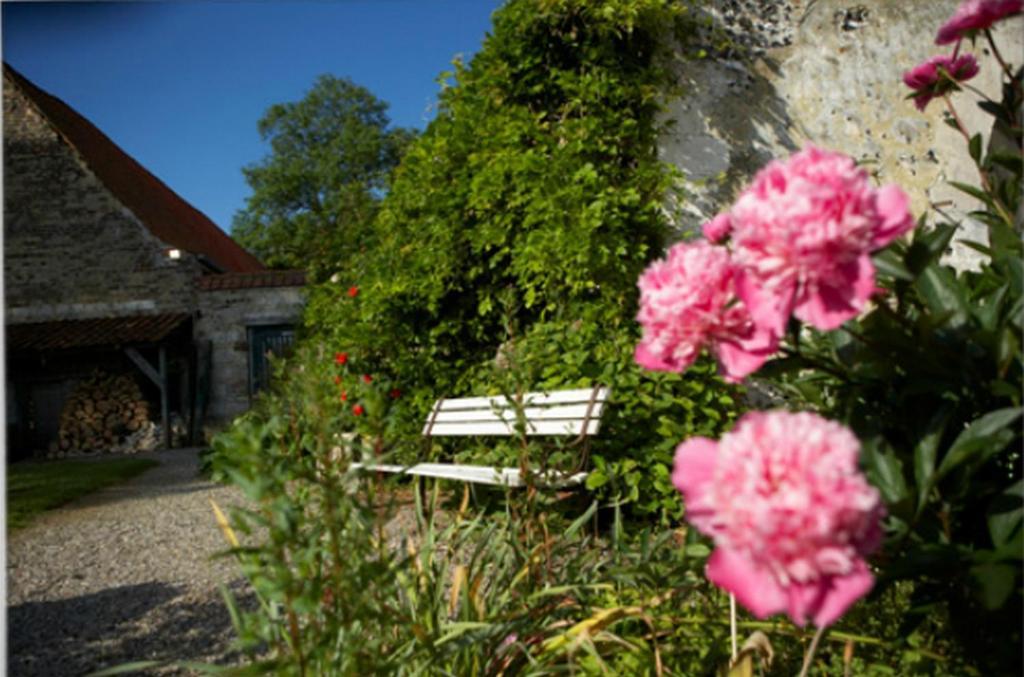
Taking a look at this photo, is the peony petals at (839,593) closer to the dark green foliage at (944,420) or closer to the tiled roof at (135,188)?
the dark green foliage at (944,420)

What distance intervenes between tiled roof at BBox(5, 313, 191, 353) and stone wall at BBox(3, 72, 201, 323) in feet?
0.58

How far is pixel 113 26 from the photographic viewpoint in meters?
2.26

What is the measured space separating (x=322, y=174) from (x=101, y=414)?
7981 mm

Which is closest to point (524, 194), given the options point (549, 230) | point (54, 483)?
point (549, 230)

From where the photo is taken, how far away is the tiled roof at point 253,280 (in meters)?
11.4

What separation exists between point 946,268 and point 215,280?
11.7m

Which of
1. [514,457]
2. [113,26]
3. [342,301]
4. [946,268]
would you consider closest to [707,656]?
[946,268]

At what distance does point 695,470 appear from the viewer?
2.65 ft

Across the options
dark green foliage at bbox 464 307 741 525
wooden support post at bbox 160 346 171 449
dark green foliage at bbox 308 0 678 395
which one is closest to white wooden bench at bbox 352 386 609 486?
dark green foliage at bbox 464 307 741 525

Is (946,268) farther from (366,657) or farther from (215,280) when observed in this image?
(215,280)

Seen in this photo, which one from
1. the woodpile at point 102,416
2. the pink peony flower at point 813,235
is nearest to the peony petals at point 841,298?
the pink peony flower at point 813,235

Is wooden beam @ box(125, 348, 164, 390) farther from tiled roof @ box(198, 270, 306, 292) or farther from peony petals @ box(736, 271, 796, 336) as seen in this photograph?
peony petals @ box(736, 271, 796, 336)

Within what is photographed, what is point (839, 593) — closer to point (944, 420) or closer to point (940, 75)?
point (944, 420)

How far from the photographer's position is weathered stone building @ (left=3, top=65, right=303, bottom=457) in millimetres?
11188
